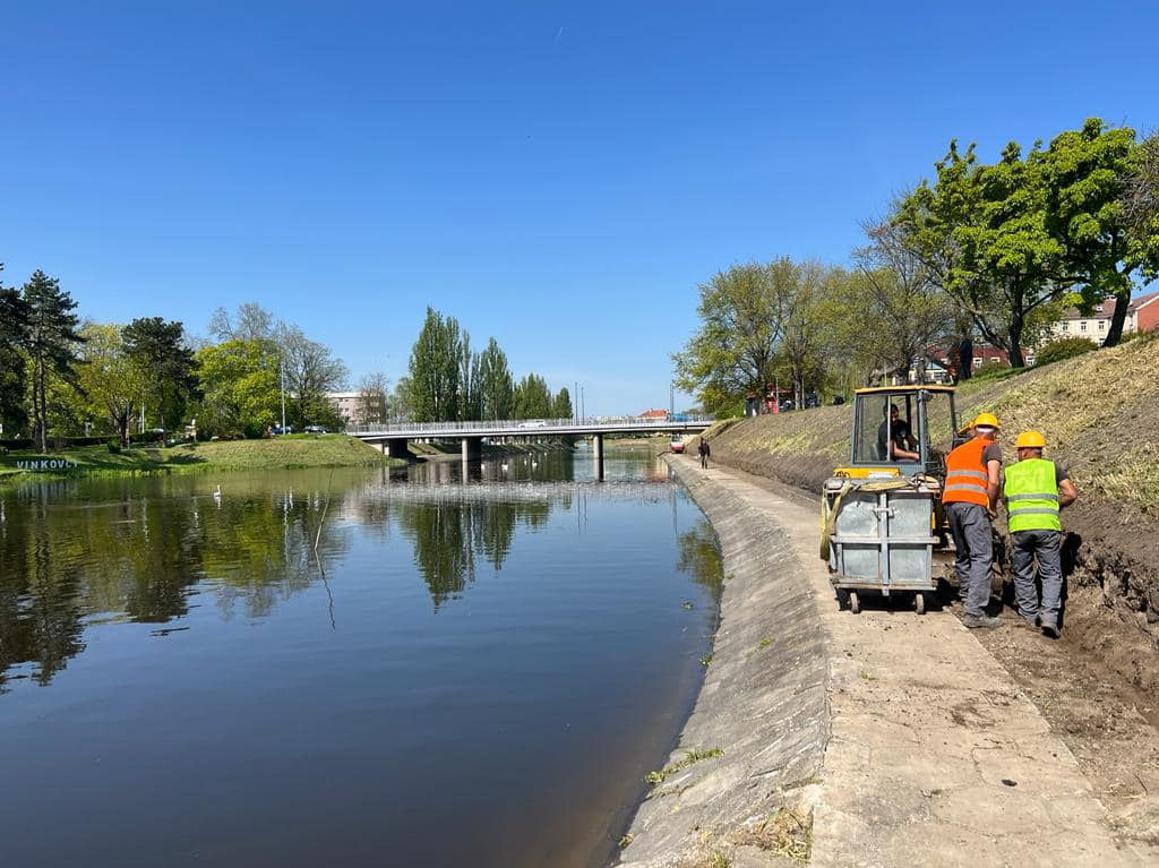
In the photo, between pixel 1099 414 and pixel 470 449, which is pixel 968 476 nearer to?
pixel 1099 414

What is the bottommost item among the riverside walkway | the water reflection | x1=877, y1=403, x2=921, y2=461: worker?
the water reflection

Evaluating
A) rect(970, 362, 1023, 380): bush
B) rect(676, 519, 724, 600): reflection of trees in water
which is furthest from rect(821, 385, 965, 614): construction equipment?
rect(970, 362, 1023, 380): bush

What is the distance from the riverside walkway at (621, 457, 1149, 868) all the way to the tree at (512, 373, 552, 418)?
4462 inches

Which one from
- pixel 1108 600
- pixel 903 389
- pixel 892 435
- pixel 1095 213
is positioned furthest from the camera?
pixel 1095 213

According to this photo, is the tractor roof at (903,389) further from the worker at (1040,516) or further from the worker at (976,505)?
the worker at (1040,516)

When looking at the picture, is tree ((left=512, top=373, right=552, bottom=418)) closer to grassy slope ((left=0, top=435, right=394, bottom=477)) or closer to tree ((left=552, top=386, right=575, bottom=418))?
tree ((left=552, top=386, right=575, bottom=418))

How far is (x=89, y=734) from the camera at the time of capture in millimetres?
8695

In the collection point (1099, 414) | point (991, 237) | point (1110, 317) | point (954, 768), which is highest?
point (1110, 317)

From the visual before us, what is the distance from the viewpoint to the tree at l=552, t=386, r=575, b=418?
153250 mm

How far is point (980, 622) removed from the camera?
8562 mm

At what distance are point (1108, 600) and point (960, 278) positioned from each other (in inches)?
1108

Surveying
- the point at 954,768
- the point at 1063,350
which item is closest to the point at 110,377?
the point at 1063,350

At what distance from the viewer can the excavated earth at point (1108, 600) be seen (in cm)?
541

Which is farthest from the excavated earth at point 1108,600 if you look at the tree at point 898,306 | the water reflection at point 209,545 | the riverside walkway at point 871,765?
the tree at point 898,306
